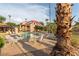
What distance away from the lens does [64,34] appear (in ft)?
12.0

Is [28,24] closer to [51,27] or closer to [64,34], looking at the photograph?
[51,27]

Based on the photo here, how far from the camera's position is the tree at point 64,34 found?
3.66 m

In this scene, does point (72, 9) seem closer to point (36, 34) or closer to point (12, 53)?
point (36, 34)

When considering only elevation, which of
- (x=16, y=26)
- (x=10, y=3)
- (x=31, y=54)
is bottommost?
(x=31, y=54)

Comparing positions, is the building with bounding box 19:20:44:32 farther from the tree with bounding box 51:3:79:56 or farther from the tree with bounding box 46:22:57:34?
the tree with bounding box 51:3:79:56

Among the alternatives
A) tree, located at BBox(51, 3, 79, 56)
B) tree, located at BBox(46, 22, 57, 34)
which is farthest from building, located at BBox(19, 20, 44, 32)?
tree, located at BBox(51, 3, 79, 56)

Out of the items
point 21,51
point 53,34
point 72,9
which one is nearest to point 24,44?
point 21,51

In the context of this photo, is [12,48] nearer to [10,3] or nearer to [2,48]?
[2,48]

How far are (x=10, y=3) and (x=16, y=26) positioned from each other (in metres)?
0.24

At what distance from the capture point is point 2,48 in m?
3.67

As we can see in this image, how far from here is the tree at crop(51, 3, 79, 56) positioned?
366 cm

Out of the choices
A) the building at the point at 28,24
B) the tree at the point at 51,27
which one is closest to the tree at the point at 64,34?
the tree at the point at 51,27

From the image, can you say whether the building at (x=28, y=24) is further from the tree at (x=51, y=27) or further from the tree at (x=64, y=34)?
the tree at (x=64, y=34)

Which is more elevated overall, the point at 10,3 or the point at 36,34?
the point at 10,3
